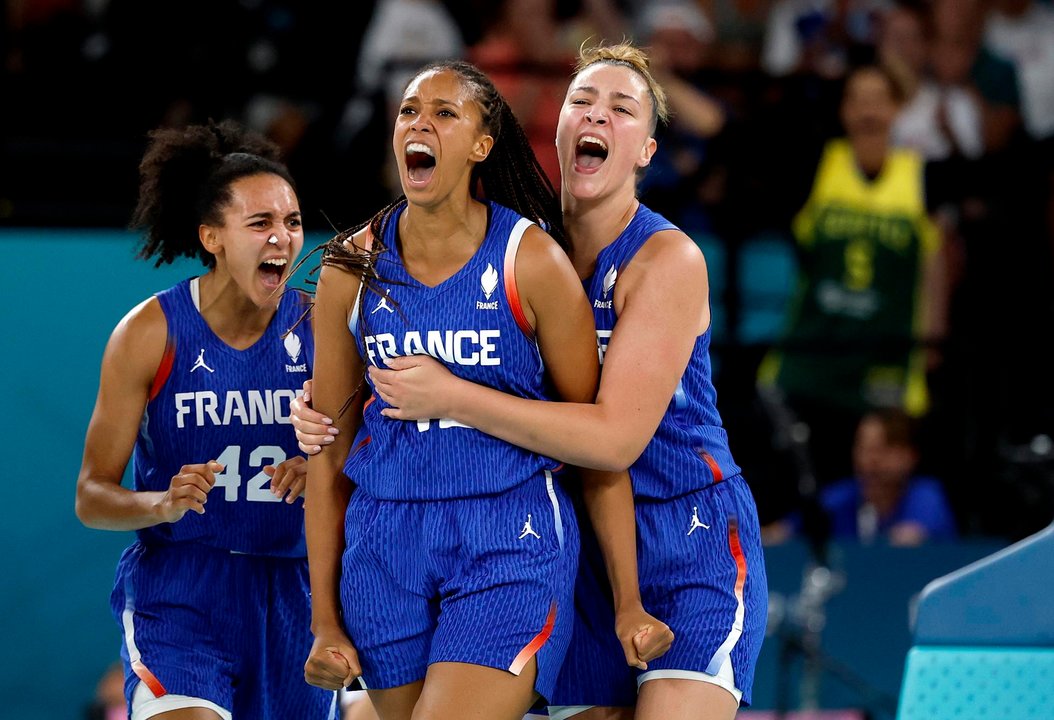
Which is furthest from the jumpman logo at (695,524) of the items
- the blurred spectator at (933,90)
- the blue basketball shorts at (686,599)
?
the blurred spectator at (933,90)

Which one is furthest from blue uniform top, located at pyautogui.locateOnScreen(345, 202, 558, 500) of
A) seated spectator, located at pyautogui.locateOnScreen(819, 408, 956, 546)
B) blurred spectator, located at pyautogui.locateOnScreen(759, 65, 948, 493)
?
seated spectator, located at pyautogui.locateOnScreen(819, 408, 956, 546)

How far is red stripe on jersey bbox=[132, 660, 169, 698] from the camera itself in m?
3.23

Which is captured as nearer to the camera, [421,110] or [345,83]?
[421,110]

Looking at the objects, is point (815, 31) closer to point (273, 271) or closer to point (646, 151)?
point (646, 151)

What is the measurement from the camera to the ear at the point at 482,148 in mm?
2891

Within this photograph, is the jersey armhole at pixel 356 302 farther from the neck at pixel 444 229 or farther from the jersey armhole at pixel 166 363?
the jersey armhole at pixel 166 363

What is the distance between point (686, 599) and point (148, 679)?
1.22 m

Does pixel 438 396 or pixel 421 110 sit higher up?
pixel 421 110

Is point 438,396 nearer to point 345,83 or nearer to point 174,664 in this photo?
point 174,664

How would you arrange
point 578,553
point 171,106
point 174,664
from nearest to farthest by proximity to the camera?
1. point 578,553
2. point 174,664
3. point 171,106

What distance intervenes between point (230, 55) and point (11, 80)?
97cm

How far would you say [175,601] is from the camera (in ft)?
11.1

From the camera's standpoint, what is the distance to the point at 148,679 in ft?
10.7

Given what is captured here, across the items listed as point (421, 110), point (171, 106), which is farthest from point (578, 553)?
point (171, 106)
